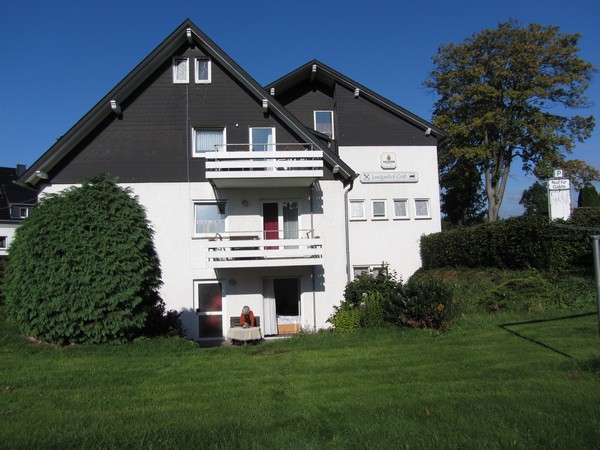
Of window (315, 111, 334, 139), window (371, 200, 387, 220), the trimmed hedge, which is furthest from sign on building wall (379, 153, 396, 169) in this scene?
the trimmed hedge

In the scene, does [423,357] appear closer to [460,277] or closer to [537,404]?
[537,404]

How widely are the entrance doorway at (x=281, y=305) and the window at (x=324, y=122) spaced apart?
9.87 metres

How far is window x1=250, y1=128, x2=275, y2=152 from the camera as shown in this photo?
17.3m

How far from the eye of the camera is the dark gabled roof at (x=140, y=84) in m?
15.9

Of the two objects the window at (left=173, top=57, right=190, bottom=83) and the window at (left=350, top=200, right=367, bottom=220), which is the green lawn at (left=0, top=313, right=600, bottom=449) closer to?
the window at (left=173, top=57, right=190, bottom=83)

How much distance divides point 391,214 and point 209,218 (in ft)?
33.1

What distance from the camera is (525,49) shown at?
30.2 metres

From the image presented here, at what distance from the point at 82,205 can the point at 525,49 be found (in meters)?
27.3

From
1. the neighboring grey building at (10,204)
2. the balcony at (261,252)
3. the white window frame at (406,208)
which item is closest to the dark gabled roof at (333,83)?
the white window frame at (406,208)

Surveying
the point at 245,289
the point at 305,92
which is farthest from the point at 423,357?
the point at 305,92

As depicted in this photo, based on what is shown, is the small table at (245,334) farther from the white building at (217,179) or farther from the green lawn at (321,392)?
the white building at (217,179)

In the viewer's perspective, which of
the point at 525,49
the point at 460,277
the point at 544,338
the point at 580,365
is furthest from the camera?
the point at 525,49

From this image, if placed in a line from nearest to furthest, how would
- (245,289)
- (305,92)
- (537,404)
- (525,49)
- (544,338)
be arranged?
(537,404) < (544,338) < (245,289) < (305,92) < (525,49)

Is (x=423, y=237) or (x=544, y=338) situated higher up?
(x=423, y=237)
